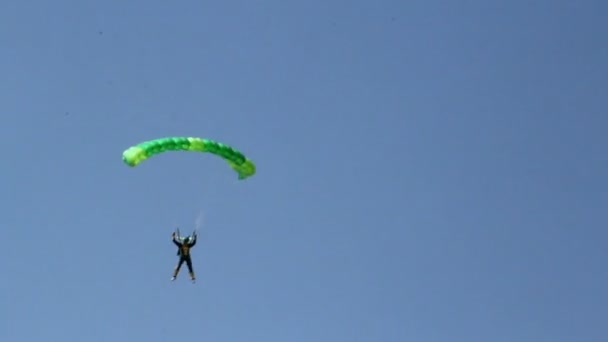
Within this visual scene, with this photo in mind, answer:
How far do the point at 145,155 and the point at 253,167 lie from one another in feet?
23.9

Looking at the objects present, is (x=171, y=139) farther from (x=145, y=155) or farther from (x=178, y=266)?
(x=178, y=266)

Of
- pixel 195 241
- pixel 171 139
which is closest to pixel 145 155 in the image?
pixel 171 139

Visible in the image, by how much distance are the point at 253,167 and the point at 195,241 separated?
4.61 metres

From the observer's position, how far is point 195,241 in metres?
82.8

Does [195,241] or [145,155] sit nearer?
[145,155]

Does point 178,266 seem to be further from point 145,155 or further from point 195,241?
point 145,155

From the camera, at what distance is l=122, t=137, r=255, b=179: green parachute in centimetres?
7744

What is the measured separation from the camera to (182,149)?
7881 centimetres

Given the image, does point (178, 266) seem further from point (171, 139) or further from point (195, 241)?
point (171, 139)

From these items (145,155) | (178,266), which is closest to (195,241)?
(178,266)

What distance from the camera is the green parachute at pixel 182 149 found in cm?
7744

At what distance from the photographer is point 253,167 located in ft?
272

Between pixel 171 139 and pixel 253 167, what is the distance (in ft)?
19.1

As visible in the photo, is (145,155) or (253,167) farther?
(253,167)
